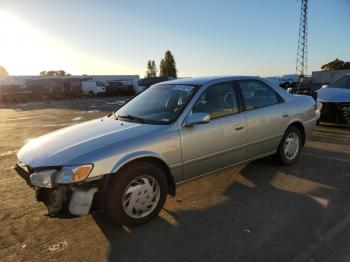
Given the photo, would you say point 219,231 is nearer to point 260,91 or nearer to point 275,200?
point 275,200

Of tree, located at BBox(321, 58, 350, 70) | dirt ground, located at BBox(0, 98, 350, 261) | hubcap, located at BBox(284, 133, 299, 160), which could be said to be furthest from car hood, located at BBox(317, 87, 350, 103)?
tree, located at BBox(321, 58, 350, 70)

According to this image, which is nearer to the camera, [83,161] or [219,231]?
[83,161]

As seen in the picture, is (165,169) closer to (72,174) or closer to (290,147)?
(72,174)

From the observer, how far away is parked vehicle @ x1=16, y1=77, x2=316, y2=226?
319 centimetres

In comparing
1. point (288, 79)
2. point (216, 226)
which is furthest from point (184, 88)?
point (288, 79)

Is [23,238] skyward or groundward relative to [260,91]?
groundward

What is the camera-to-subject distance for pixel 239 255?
2951mm

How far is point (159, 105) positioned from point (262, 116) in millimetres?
1554

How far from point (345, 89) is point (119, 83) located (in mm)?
36593

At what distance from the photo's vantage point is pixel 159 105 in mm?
4410

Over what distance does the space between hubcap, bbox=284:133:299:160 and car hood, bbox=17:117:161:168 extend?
2595 mm

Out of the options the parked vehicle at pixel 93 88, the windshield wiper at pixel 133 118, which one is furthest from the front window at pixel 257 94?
the parked vehicle at pixel 93 88

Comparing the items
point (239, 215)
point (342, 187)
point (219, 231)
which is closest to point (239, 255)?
point (219, 231)

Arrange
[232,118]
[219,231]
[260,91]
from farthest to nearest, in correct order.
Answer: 1. [260,91]
2. [232,118]
3. [219,231]
